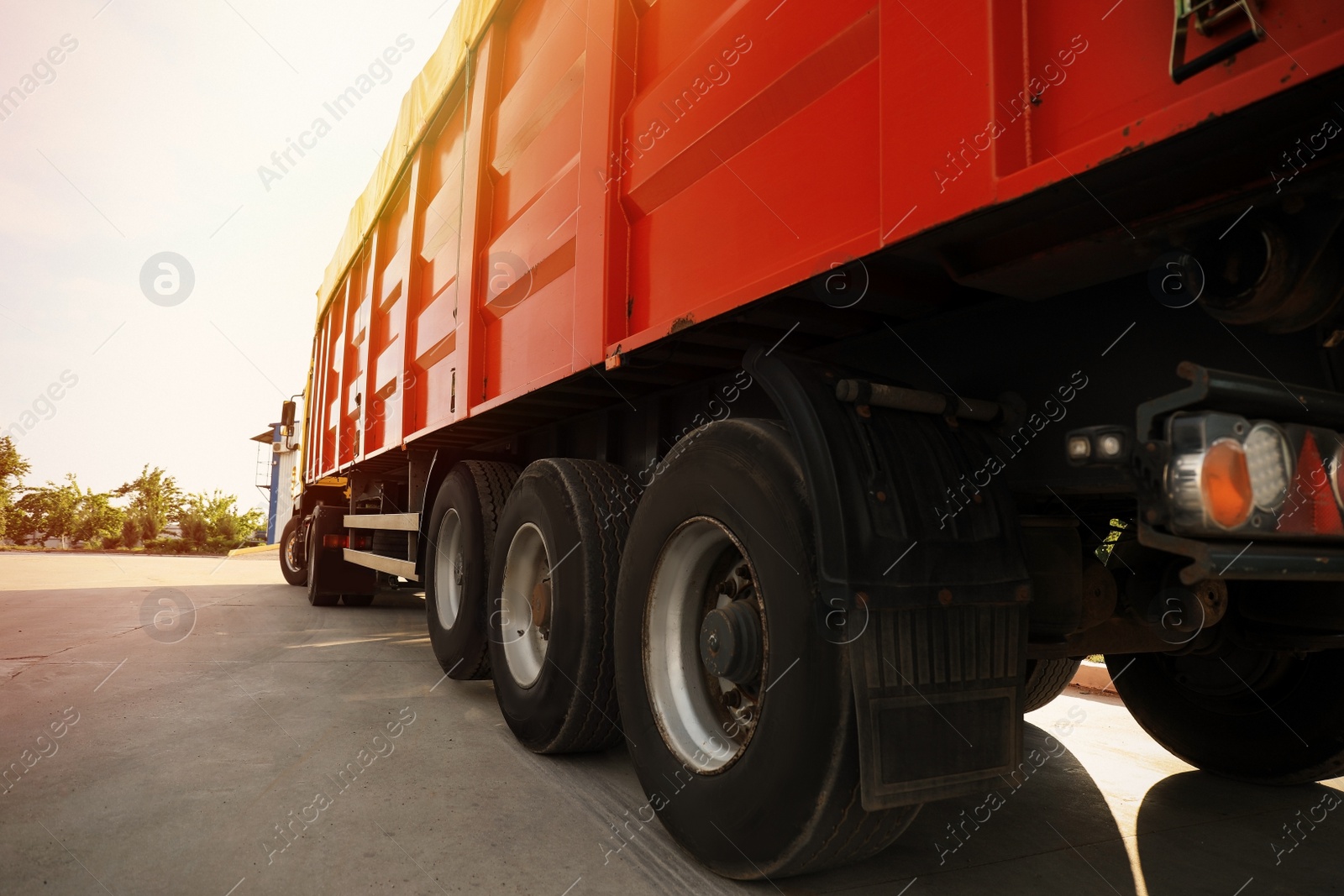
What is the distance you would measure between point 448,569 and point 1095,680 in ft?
13.3

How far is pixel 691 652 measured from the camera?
2.39 m

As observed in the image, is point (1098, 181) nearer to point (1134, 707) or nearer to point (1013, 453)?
point (1013, 453)

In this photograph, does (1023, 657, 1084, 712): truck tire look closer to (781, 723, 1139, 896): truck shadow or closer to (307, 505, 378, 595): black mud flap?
(781, 723, 1139, 896): truck shadow

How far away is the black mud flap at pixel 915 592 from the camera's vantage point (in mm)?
1642

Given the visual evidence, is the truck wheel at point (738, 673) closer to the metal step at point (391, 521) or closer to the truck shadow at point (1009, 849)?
the truck shadow at point (1009, 849)

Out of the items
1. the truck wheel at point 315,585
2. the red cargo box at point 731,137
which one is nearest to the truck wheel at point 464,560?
the red cargo box at point 731,137

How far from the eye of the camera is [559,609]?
9.91 ft

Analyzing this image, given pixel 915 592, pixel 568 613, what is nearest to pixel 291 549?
pixel 568 613

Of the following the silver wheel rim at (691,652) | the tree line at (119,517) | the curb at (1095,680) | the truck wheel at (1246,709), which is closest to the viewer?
the silver wheel rim at (691,652)

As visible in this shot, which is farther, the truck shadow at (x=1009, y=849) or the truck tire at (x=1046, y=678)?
the truck tire at (x=1046, y=678)

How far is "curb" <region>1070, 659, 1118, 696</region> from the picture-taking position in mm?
4902

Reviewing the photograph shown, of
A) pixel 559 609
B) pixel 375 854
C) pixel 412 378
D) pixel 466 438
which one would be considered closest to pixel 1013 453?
pixel 559 609

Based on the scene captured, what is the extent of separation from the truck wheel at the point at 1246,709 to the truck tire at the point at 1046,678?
0.21m

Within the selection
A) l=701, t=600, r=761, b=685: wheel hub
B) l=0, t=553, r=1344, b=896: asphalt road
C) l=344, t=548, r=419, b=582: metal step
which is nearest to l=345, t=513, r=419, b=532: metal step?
l=344, t=548, r=419, b=582: metal step
